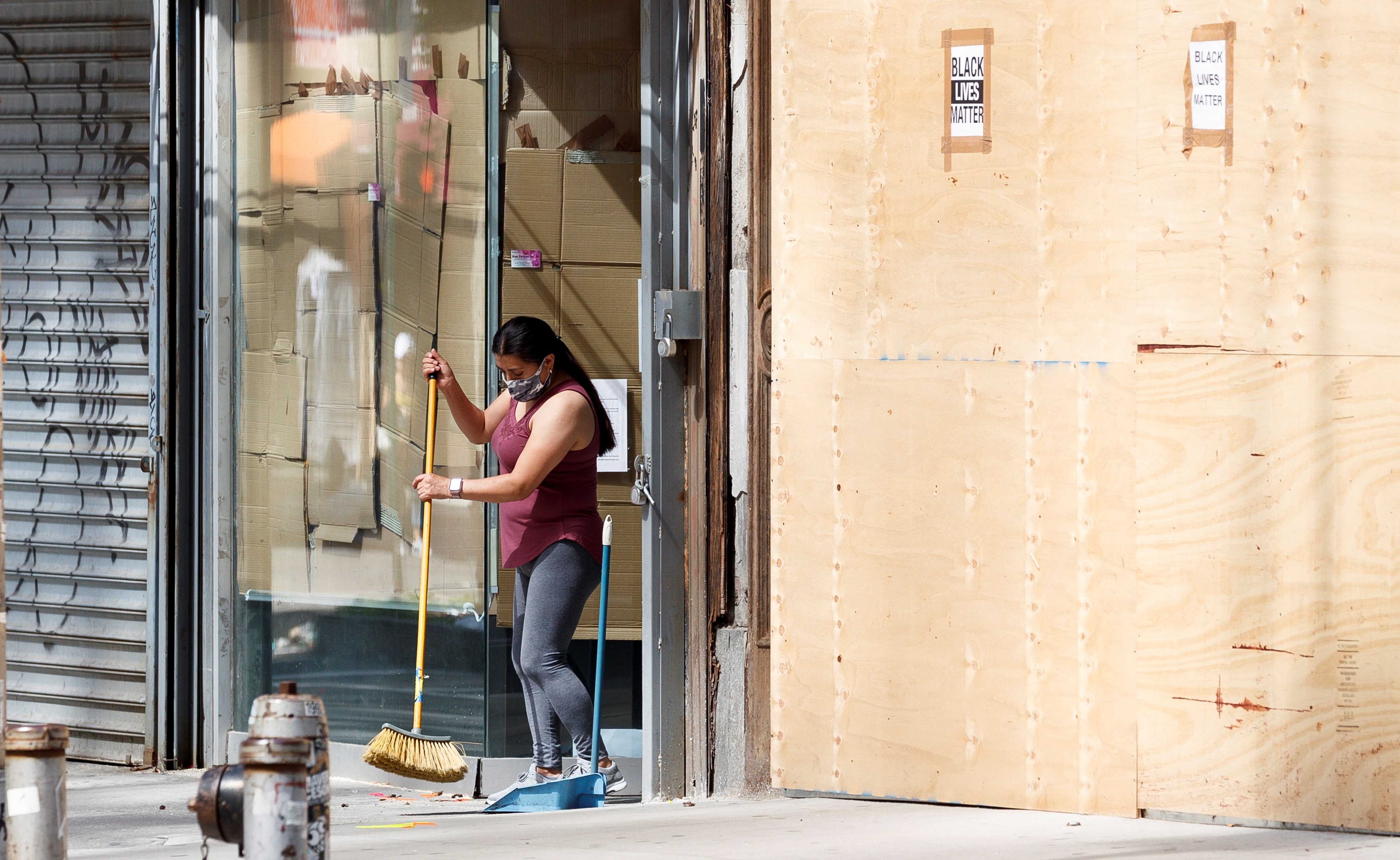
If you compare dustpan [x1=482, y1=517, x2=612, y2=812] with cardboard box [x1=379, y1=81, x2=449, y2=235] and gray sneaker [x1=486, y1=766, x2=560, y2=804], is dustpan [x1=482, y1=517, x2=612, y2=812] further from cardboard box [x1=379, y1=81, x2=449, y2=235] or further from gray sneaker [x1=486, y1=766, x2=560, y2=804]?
cardboard box [x1=379, y1=81, x2=449, y2=235]

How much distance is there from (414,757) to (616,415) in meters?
1.75

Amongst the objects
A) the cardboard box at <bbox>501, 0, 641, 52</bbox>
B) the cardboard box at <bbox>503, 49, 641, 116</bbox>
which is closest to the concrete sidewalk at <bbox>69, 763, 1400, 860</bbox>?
the cardboard box at <bbox>503, 49, 641, 116</bbox>

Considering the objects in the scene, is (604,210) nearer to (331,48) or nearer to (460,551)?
(331,48)

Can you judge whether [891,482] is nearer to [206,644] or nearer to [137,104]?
[206,644]

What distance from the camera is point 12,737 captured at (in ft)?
10.5

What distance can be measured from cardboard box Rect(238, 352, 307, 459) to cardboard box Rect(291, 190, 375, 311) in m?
0.31

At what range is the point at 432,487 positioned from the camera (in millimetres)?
5957

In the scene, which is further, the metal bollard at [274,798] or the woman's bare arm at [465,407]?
the woman's bare arm at [465,407]

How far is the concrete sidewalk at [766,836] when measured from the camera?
4449 mm

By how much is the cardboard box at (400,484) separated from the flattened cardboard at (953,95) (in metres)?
2.58

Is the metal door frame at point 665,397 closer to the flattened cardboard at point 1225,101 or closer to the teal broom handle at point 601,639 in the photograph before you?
the teal broom handle at point 601,639

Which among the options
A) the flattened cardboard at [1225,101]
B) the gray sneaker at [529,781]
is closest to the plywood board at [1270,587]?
the flattened cardboard at [1225,101]

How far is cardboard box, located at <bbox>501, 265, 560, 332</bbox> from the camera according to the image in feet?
21.3

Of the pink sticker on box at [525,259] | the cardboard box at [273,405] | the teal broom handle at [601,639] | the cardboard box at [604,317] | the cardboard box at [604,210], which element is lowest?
the teal broom handle at [601,639]
